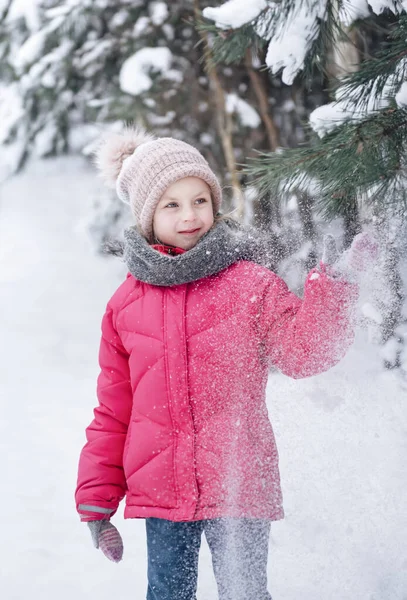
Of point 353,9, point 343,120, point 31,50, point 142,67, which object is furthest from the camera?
point 31,50

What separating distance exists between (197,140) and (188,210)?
13.3ft

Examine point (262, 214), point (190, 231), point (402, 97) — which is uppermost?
point (262, 214)

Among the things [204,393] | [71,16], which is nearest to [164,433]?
[204,393]

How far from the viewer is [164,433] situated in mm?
2141

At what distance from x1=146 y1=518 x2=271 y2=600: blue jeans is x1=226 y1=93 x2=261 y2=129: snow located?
13.8 ft

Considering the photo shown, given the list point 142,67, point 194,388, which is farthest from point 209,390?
point 142,67

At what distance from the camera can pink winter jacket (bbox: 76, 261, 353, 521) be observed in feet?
6.75

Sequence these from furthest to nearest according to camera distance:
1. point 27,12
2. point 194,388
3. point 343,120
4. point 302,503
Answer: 1. point 27,12
2. point 302,503
3. point 343,120
4. point 194,388

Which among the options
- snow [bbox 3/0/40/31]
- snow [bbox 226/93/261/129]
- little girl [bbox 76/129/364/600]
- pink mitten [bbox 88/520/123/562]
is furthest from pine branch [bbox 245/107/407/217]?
snow [bbox 3/0/40/31]

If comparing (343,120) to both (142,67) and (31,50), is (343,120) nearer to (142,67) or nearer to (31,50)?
(142,67)

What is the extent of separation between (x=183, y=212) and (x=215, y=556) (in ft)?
4.11

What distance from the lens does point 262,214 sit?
407 cm

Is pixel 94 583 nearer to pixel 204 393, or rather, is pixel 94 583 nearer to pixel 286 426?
pixel 286 426

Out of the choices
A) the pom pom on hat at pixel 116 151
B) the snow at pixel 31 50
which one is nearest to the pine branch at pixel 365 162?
the pom pom on hat at pixel 116 151
